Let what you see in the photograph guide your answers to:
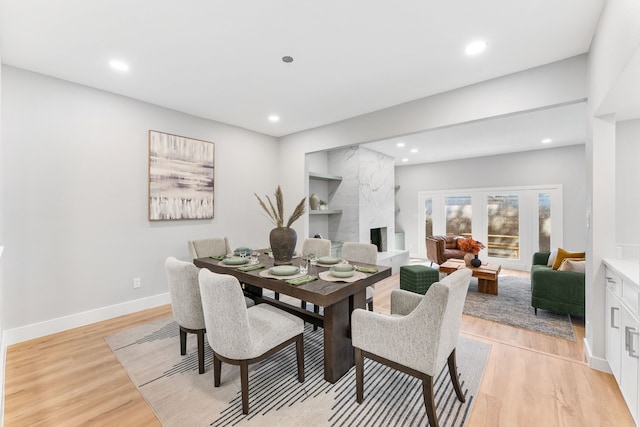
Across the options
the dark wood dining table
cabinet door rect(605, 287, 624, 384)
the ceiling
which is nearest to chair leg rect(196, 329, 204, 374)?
the dark wood dining table

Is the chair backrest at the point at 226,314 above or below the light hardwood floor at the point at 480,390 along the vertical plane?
above

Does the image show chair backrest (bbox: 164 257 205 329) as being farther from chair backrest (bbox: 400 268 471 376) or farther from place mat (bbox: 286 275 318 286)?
chair backrest (bbox: 400 268 471 376)

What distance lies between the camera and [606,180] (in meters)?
2.15

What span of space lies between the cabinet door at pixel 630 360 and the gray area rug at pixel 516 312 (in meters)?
1.16

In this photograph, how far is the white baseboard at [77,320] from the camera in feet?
8.75

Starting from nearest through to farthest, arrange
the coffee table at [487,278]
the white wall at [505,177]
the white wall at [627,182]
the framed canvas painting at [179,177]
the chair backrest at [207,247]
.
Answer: the white wall at [627,182]
the chair backrest at [207,247]
the framed canvas painting at [179,177]
the coffee table at [487,278]
the white wall at [505,177]

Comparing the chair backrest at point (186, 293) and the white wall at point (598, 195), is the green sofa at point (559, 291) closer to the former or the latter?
the white wall at point (598, 195)

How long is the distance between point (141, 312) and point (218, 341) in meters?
2.22

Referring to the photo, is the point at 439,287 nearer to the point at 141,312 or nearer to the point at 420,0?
the point at 420,0

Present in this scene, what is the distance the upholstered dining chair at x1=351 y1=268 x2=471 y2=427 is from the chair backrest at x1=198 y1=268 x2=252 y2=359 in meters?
0.71

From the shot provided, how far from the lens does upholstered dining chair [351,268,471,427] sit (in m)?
1.53

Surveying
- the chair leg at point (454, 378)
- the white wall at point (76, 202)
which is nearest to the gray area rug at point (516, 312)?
the chair leg at point (454, 378)

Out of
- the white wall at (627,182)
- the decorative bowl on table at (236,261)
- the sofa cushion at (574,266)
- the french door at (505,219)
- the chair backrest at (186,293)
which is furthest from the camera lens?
the french door at (505,219)

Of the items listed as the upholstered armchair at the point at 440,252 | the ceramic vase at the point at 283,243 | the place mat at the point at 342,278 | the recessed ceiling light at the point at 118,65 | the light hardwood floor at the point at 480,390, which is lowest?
the light hardwood floor at the point at 480,390
